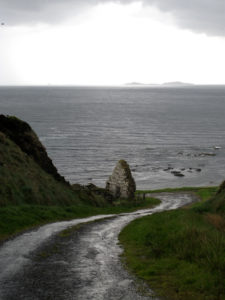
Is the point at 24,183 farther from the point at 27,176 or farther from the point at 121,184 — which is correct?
the point at 121,184

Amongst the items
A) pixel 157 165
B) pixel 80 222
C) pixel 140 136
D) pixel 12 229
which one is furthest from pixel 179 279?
pixel 140 136

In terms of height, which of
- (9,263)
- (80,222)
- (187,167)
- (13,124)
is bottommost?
(187,167)

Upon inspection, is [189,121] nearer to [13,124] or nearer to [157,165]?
[157,165]

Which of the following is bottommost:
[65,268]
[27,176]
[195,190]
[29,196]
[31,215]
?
[195,190]

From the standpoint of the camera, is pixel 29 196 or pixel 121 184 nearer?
pixel 29 196

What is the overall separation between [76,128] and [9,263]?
13759cm

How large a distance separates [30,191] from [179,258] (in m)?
19.3

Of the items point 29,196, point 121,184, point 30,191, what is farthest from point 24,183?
point 121,184

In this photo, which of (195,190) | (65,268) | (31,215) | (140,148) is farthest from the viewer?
(140,148)

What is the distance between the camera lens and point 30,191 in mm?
33250

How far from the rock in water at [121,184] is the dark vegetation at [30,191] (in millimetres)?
5631

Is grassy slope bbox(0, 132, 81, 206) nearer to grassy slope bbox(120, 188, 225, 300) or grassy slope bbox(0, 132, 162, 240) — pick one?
grassy slope bbox(0, 132, 162, 240)

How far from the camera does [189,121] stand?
186 meters

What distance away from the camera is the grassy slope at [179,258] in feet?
45.2
